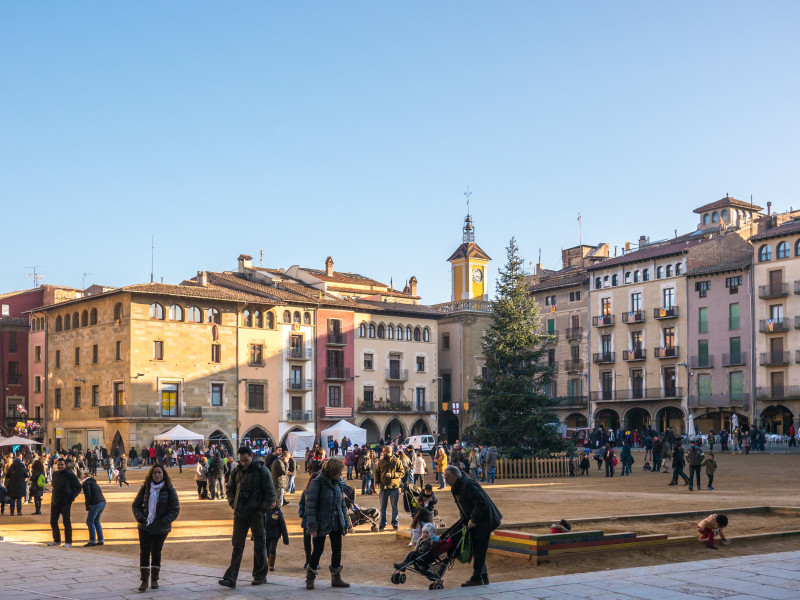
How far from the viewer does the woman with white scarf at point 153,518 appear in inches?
467

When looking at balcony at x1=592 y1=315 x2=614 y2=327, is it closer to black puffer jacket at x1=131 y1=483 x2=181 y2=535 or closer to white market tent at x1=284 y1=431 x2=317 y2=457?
white market tent at x1=284 y1=431 x2=317 y2=457

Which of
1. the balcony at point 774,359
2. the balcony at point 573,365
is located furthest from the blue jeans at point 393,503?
the balcony at point 573,365

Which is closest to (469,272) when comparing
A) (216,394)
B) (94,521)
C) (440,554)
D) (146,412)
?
(216,394)

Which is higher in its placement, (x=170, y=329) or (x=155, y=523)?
(x=170, y=329)

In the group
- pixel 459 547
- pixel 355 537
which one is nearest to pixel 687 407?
pixel 355 537

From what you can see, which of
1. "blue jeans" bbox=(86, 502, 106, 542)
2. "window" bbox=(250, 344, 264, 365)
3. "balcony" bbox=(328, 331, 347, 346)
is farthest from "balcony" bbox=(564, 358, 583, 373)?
"blue jeans" bbox=(86, 502, 106, 542)

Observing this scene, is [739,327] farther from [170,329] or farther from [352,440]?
[170,329]

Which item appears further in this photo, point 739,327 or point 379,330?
point 379,330

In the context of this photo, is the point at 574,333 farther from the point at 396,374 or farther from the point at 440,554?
the point at 440,554

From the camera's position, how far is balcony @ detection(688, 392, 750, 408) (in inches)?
2382

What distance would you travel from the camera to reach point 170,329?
192 feet

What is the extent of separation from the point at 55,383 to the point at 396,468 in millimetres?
49354

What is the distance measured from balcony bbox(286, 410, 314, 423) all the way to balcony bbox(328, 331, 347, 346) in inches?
187

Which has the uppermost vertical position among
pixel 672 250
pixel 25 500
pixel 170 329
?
pixel 672 250
